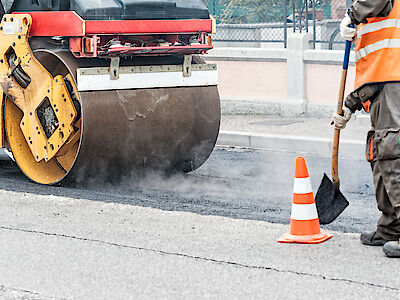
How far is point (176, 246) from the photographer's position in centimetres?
545

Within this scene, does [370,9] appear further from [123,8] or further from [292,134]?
[292,134]

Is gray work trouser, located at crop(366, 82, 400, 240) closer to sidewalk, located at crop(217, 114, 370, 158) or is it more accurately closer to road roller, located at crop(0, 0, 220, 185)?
road roller, located at crop(0, 0, 220, 185)

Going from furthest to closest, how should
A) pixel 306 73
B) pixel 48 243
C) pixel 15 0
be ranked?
pixel 306 73 < pixel 15 0 < pixel 48 243

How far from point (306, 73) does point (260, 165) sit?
3.75m

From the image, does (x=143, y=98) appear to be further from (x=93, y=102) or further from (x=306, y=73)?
(x=306, y=73)

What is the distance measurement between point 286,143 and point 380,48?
5191 millimetres

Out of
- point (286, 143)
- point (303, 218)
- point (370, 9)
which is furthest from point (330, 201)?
point (286, 143)

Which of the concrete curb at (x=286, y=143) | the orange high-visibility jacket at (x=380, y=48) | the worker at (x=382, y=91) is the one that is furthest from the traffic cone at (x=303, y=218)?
the concrete curb at (x=286, y=143)

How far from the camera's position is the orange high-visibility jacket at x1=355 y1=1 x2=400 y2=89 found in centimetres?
507

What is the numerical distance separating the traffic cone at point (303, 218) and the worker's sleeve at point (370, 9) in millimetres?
1016

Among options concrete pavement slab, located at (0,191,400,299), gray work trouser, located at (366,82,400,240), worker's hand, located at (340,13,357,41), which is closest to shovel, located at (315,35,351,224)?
concrete pavement slab, located at (0,191,400,299)

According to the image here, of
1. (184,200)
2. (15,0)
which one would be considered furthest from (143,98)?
(15,0)

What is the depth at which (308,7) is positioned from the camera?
545 inches

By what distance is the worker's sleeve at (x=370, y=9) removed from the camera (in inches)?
196
